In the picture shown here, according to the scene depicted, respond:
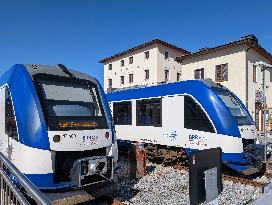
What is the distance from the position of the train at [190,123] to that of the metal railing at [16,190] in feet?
20.1

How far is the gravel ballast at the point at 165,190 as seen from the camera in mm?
6320

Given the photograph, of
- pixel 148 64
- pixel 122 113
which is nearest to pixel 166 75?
pixel 148 64

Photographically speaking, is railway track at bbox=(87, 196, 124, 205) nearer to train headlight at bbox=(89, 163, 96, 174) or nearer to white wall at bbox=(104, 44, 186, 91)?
train headlight at bbox=(89, 163, 96, 174)

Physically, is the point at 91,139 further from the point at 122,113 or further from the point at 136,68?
the point at 136,68

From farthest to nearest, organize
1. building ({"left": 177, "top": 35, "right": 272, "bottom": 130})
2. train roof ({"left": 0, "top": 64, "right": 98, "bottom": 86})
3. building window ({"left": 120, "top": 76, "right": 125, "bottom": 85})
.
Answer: building window ({"left": 120, "top": 76, "right": 125, "bottom": 85}) < building ({"left": 177, "top": 35, "right": 272, "bottom": 130}) < train roof ({"left": 0, "top": 64, "right": 98, "bottom": 86})

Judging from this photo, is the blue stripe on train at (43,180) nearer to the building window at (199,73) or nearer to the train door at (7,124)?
the train door at (7,124)

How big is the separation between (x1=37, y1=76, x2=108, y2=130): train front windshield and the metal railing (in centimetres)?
156

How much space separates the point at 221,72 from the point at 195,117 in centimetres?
1690

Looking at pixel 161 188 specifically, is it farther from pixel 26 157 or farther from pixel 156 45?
pixel 156 45

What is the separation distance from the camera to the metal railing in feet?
6.88

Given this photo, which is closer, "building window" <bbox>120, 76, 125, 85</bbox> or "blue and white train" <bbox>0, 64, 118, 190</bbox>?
"blue and white train" <bbox>0, 64, 118, 190</bbox>

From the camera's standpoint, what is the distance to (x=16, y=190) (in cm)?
278

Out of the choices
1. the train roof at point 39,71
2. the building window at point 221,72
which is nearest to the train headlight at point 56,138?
the train roof at point 39,71

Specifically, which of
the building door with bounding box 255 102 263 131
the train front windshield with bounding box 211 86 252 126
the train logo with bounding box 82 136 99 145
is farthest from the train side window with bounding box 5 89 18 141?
the building door with bounding box 255 102 263 131
